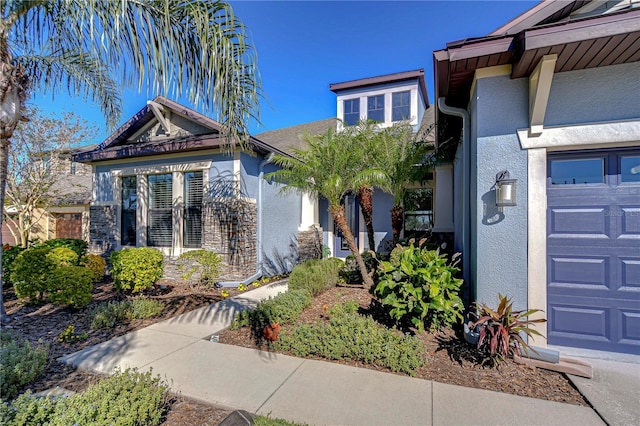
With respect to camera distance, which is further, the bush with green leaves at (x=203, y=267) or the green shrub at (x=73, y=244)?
the green shrub at (x=73, y=244)

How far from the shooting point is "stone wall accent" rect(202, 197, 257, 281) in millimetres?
8305

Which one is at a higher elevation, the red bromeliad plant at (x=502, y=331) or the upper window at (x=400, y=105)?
the upper window at (x=400, y=105)

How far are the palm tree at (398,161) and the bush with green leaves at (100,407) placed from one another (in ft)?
19.5

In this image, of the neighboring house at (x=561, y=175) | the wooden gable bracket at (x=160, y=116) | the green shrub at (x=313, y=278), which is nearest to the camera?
the neighboring house at (x=561, y=175)

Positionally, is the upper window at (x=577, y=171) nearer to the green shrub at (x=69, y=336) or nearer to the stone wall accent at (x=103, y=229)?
the green shrub at (x=69, y=336)

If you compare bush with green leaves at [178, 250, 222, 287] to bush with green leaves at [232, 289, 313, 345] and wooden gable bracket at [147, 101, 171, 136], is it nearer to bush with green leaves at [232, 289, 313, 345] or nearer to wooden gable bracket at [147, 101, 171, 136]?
bush with green leaves at [232, 289, 313, 345]

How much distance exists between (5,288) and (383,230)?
1180 centimetres

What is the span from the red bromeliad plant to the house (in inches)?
251

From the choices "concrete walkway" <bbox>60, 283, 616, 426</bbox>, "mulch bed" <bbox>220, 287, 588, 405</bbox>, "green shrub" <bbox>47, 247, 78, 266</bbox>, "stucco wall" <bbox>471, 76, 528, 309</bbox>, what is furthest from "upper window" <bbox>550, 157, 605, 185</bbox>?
"green shrub" <bbox>47, 247, 78, 266</bbox>

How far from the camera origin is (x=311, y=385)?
3389 millimetres

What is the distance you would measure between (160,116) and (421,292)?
29.8ft

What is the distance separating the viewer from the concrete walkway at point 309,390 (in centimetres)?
282

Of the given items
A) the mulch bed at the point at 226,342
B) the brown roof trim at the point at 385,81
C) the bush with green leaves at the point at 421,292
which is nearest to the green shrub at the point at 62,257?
the mulch bed at the point at 226,342

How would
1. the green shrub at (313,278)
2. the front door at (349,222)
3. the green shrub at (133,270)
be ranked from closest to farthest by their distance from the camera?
1. the green shrub at (313,278)
2. the green shrub at (133,270)
3. the front door at (349,222)
